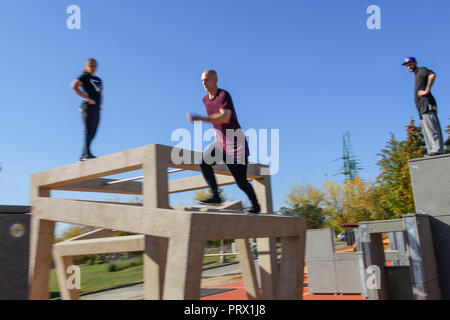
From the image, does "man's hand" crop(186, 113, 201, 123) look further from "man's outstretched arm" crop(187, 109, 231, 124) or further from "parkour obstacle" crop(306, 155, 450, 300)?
"parkour obstacle" crop(306, 155, 450, 300)

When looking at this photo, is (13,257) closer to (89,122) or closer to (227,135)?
(227,135)

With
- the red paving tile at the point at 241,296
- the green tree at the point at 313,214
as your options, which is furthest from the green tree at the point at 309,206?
the red paving tile at the point at 241,296

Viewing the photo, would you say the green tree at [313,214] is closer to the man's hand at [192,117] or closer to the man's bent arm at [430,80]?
the man's bent arm at [430,80]

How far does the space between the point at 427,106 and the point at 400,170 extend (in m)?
24.8

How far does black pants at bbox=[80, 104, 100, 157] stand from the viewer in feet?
18.0

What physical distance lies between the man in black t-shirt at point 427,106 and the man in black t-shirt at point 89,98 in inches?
211

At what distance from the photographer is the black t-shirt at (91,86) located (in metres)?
5.68

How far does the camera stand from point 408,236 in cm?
623

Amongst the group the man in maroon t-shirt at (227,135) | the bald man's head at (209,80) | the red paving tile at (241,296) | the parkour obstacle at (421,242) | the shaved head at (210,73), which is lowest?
the red paving tile at (241,296)

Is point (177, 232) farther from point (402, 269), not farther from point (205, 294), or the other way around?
point (205, 294)

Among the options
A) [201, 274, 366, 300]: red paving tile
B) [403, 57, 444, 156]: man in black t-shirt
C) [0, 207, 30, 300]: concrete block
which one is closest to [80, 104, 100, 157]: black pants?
[0, 207, 30, 300]: concrete block

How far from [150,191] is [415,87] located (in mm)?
5292

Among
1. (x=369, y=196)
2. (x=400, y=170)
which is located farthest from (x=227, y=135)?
(x=369, y=196)

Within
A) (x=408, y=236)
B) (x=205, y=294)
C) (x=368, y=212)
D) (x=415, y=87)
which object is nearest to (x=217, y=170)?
(x=408, y=236)
